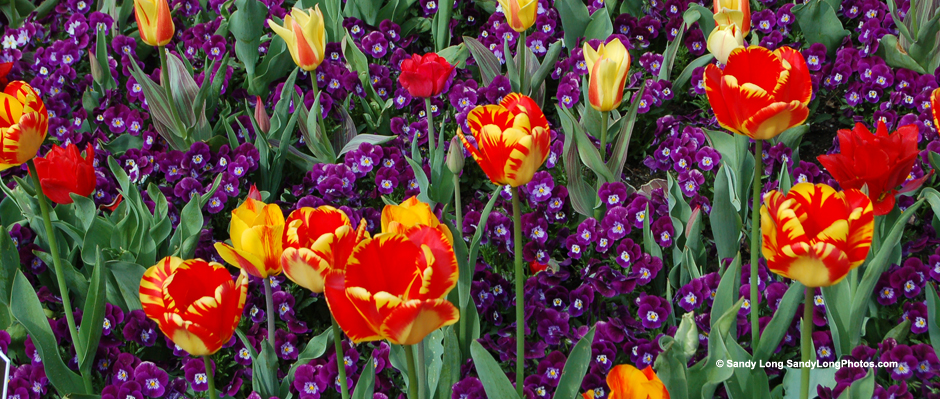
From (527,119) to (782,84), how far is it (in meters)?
0.46

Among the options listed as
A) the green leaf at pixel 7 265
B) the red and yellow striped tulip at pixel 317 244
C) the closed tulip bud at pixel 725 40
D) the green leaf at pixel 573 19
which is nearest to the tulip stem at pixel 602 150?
the closed tulip bud at pixel 725 40

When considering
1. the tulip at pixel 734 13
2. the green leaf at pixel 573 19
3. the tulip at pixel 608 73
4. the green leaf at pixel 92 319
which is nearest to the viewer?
the green leaf at pixel 92 319

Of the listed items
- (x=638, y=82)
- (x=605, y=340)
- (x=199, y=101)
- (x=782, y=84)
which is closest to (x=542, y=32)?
(x=638, y=82)

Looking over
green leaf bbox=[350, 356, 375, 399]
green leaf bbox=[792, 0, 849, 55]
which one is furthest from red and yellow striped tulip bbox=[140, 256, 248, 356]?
green leaf bbox=[792, 0, 849, 55]

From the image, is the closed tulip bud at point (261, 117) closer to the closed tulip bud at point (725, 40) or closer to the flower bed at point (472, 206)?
the flower bed at point (472, 206)

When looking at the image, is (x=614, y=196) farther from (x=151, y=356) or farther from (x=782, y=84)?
(x=151, y=356)

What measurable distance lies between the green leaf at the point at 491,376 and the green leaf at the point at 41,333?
98cm

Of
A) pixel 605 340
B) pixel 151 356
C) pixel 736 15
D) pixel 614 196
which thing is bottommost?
pixel 151 356

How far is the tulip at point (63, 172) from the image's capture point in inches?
79.6

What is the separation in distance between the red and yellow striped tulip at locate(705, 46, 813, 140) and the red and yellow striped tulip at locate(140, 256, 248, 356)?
902 mm

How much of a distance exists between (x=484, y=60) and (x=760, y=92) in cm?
157

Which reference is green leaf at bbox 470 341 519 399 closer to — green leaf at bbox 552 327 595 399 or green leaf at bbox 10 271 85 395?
green leaf at bbox 552 327 595 399

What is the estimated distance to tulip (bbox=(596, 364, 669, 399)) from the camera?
1165mm

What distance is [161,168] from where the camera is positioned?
2.53 meters
